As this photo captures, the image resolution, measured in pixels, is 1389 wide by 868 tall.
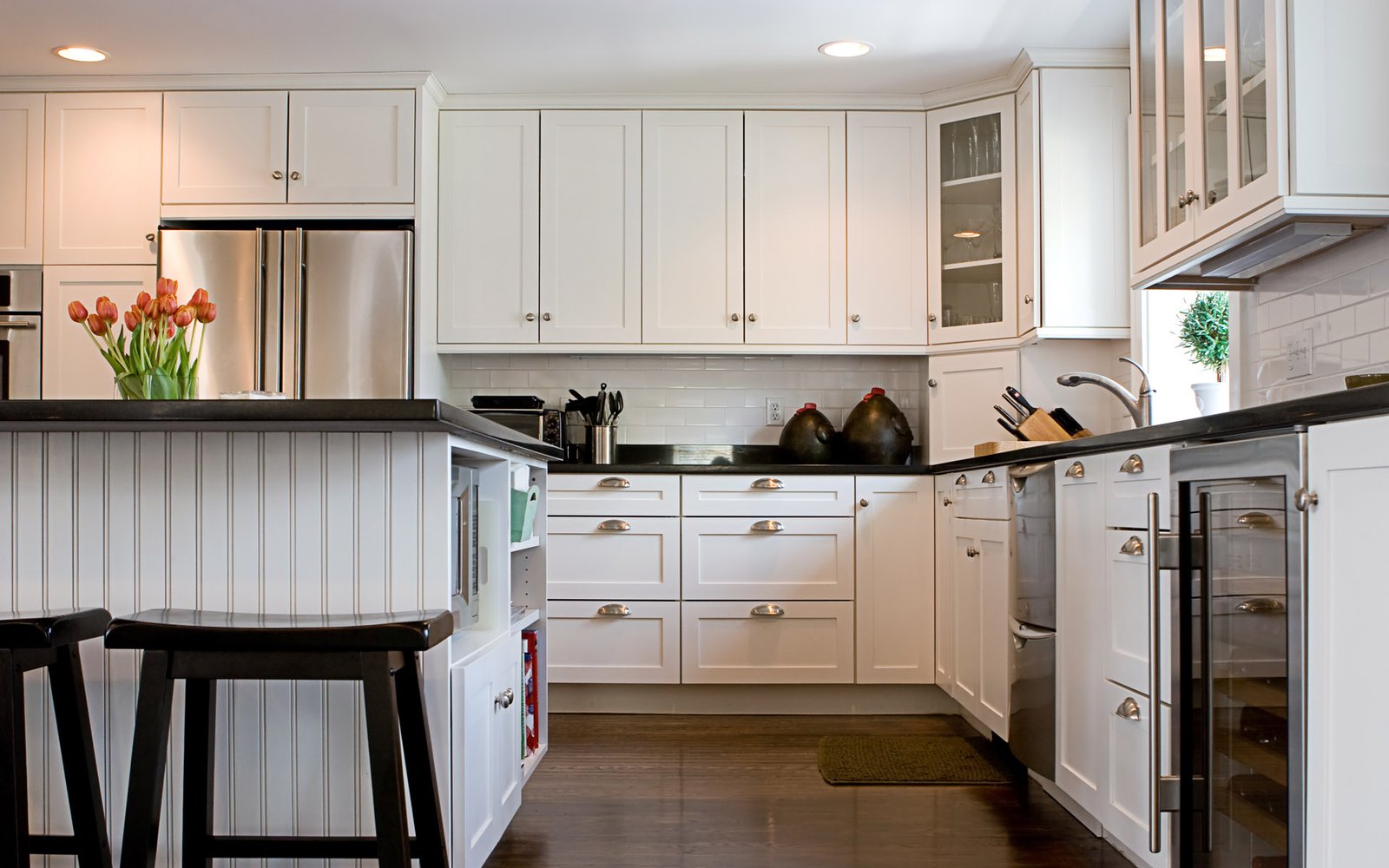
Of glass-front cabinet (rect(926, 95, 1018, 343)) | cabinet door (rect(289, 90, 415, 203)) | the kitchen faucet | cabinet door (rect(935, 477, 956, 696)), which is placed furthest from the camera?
cabinet door (rect(289, 90, 415, 203))

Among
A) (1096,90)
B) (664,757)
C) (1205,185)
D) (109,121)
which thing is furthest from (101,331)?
(1096,90)

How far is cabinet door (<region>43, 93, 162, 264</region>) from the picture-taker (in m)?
4.33

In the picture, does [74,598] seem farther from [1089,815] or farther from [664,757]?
[1089,815]

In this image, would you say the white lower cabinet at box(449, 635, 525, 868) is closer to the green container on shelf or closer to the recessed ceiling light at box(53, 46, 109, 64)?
the green container on shelf

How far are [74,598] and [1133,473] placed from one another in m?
1.94

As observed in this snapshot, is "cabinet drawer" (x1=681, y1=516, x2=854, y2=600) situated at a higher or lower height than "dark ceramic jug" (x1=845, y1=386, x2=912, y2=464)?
lower

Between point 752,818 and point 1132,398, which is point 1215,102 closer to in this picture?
point 1132,398

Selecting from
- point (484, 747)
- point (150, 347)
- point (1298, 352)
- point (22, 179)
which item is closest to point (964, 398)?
point (1298, 352)

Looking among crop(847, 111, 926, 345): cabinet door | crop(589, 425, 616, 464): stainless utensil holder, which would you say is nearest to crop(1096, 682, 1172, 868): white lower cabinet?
crop(847, 111, 926, 345): cabinet door

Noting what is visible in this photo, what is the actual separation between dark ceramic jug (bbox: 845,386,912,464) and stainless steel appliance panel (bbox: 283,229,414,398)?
1.72 m

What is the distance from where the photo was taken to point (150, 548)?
6.23ft

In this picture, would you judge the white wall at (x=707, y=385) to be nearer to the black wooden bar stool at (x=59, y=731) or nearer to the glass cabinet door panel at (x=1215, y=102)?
the glass cabinet door panel at (x=1215, y=102)

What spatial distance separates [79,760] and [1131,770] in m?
1.88

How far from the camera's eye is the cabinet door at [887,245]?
4.39 meters
